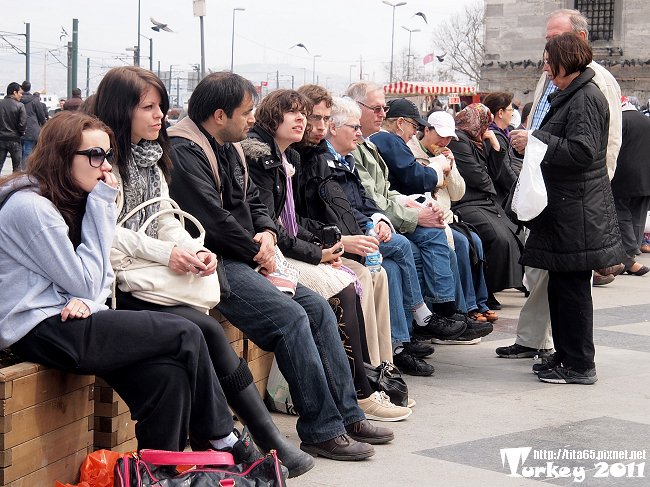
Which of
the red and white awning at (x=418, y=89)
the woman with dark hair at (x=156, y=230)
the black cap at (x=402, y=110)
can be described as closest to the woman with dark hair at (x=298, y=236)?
the woman with dark hair at (x=156, y=230)

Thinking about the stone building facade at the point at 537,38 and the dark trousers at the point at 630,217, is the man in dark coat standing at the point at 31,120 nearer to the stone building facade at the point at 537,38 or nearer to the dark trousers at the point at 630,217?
the dark trousers at the point at 630,217

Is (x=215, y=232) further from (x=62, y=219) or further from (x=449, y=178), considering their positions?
(x=449, y=178)

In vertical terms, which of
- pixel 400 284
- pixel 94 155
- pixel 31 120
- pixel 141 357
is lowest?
Result: pixel 400 284

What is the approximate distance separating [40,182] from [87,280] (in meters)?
0.45

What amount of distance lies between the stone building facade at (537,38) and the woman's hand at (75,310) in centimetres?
3837

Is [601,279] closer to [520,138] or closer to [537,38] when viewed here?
[520,138]

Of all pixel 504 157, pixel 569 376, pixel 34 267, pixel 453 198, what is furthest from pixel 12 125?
pixel 34 267

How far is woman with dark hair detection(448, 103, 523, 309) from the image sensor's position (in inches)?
359

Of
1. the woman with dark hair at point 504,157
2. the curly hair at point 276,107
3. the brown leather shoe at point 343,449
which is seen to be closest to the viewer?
the brown leather shoe at point 343,449

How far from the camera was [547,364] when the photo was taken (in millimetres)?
7168

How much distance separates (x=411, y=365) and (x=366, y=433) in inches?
68.5

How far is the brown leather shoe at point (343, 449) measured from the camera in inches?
205

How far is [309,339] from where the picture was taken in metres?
5.26

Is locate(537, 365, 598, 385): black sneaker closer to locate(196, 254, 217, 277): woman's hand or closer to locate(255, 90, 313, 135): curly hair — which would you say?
locate(255, 90, 313, 135): curly hair
